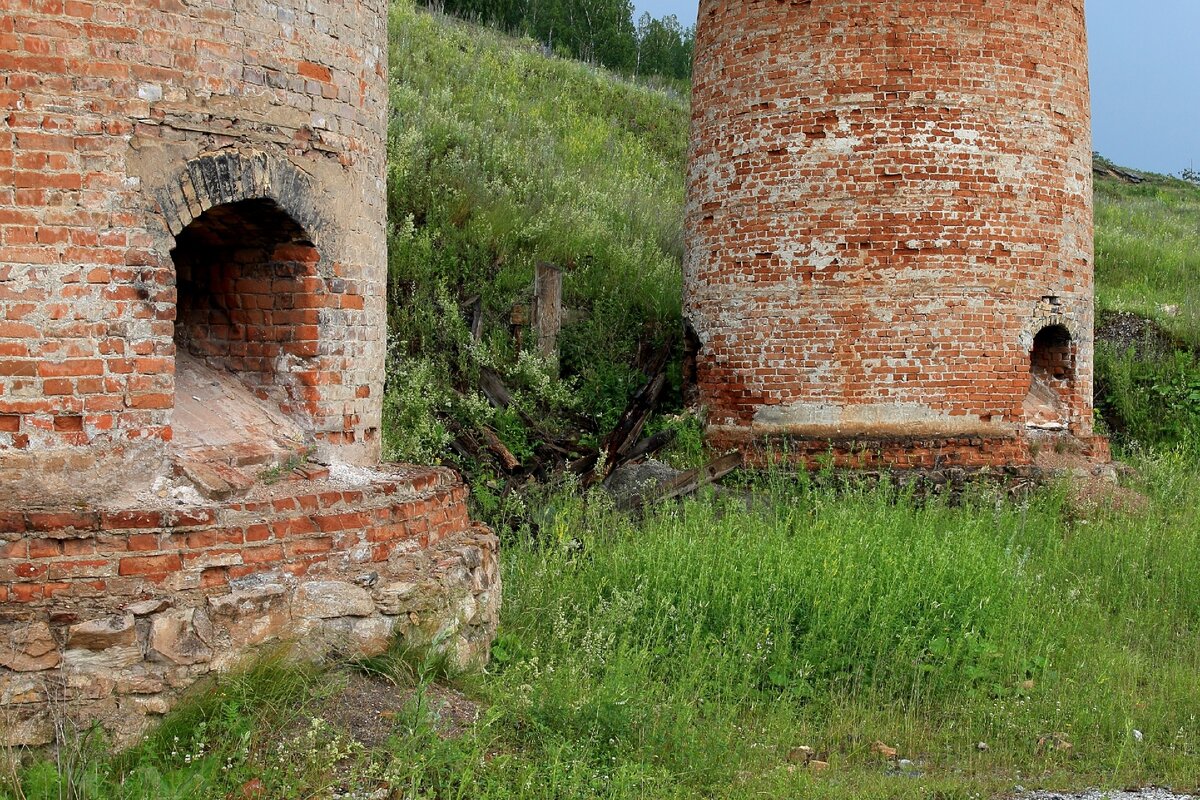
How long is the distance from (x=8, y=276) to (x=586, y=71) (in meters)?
20.9

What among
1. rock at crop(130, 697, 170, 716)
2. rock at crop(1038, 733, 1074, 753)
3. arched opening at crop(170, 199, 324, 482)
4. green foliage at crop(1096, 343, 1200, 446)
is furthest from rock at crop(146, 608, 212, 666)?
green foliage at crop(1096, 343, 1200, 446)

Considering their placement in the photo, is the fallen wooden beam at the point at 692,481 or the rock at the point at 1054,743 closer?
the rock at the point at 1054,743

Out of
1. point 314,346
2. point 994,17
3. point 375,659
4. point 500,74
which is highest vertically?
point 500,74

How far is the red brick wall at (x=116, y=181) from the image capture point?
153 inches

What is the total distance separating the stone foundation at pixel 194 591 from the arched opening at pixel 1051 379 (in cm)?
584

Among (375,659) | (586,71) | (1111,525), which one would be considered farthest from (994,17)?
(586,71)

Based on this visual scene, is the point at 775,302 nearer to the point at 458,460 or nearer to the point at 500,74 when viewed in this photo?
the point at 458,460

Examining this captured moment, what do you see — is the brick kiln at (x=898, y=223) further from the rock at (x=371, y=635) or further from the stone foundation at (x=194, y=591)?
the rock at (x=371, y=635)

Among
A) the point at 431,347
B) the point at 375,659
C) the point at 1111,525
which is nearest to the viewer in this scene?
the point at 375,659

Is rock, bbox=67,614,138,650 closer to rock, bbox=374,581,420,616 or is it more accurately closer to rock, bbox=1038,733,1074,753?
rock, bbox=374,581,420,616

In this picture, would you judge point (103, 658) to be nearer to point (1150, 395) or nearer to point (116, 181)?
point (116, 181)

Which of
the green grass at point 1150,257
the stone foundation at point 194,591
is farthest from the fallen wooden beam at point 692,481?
the green grass at point 1150,257

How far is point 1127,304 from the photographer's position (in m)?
13.4

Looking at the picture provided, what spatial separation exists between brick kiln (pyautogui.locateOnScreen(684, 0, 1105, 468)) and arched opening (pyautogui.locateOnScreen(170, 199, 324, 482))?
449cm
